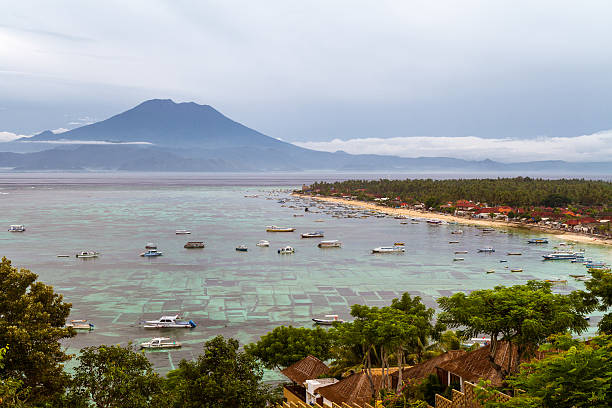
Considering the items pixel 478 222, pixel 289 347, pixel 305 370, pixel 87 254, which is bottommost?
pixel 87 254

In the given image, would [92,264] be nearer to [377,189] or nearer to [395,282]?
[395,282]

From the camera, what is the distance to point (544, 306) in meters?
14.9

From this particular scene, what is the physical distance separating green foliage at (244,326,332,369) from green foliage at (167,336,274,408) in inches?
241

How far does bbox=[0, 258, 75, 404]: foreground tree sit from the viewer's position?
485 inches

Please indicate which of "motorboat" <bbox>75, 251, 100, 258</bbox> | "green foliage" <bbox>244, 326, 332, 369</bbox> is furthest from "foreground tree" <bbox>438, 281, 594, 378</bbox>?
"motorboat" <bbox>75, 251, 100, 258</bbox>

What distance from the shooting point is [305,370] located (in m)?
18.5

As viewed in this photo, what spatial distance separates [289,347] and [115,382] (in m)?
9.34

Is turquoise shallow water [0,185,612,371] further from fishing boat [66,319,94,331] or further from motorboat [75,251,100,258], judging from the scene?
motorboat [75,251,100,258]

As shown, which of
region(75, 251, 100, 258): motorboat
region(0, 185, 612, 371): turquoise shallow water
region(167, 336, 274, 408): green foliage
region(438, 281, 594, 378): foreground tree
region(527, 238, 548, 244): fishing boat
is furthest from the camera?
region(527, 238, 548, 244): fishing boat

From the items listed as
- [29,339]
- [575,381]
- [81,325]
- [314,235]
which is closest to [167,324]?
[81,325]

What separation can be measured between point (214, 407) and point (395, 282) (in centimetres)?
3188

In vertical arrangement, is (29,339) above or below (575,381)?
below

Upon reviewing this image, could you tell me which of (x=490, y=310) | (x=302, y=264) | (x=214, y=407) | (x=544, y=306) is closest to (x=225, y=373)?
(x=214, y=407)

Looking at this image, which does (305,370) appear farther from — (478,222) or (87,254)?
(478,222)
